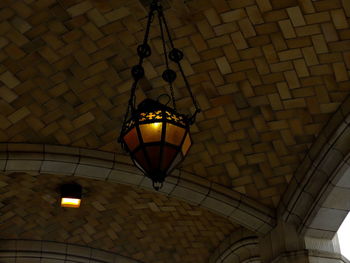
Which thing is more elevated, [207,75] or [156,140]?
[207,75]

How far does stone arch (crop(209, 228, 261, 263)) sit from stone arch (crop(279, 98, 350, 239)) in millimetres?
857

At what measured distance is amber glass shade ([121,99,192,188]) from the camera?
290cm

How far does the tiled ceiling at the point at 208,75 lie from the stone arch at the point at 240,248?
75 cm

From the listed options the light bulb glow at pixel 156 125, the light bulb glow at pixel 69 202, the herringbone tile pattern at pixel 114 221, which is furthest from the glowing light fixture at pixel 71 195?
the light bulb glow at pixel 156 125

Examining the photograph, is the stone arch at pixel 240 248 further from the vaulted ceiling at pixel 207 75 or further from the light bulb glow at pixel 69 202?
the light bulb glow at pixel 69 202

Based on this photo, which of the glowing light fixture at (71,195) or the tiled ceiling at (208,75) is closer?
the tiled ceiling at (208,75)

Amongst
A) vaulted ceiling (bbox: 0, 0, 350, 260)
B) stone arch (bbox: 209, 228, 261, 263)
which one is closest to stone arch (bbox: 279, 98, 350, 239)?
vaulted ceiling (bbox: 0, 0, 350, 260)

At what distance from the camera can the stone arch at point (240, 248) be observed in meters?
5.40

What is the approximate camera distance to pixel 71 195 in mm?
5445

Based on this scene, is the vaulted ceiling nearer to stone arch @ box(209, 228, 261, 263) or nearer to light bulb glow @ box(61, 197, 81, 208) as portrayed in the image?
stone arch @ box(209, 228, 261, 263)

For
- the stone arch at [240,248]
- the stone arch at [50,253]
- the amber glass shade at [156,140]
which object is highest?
the stone arch at [50,253]

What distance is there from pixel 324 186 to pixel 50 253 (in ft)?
11.8

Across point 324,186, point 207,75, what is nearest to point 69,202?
point 207,75

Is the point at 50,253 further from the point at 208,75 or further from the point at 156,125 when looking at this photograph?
the point at 156,125
